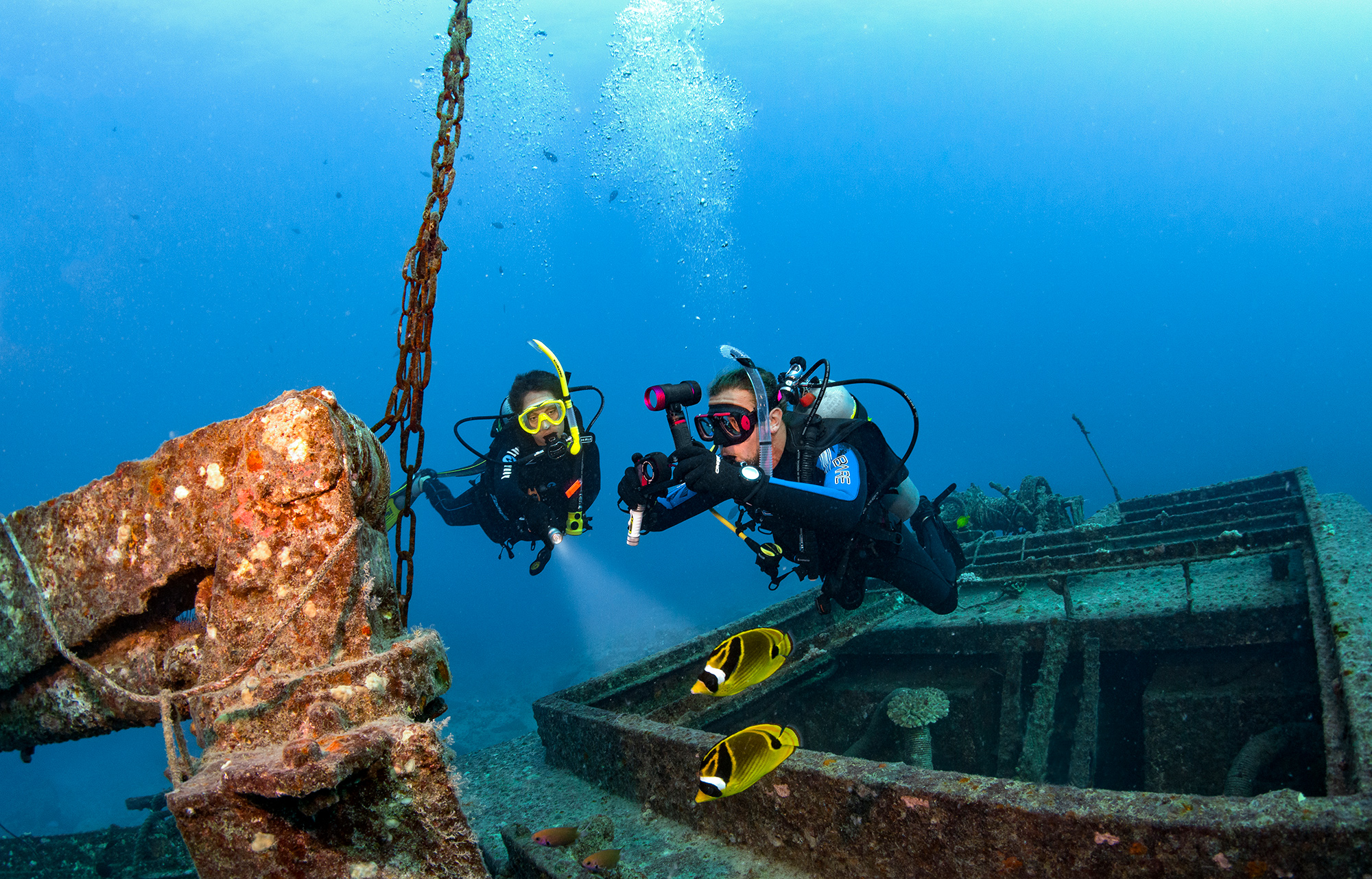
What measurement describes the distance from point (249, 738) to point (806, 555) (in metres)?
3.33

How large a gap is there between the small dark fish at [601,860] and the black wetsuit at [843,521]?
1860 millimetres

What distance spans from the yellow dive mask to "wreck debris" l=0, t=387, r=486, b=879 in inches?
118

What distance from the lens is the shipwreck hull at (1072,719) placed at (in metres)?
1.74

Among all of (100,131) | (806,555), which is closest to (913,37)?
(806,555)

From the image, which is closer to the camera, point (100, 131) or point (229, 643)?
point (229, 643)

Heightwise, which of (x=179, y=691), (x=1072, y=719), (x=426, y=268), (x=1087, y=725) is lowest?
Answer: (x=1072, y=719)

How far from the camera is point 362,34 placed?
48.2 metres

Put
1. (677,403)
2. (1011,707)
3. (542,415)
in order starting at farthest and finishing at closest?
1. (542,415)
2. (1011,707)
3. (677,403)

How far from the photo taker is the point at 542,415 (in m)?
5.29

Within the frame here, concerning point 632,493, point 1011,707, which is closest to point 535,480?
point 632,493

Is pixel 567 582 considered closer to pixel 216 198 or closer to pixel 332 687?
pixel 332 687

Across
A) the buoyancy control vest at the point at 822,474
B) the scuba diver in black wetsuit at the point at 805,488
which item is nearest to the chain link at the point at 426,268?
the scuba diver in black wetsuit at the point at 805,488

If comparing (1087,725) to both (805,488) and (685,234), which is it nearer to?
(805,488)

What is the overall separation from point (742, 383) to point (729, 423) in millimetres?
342
